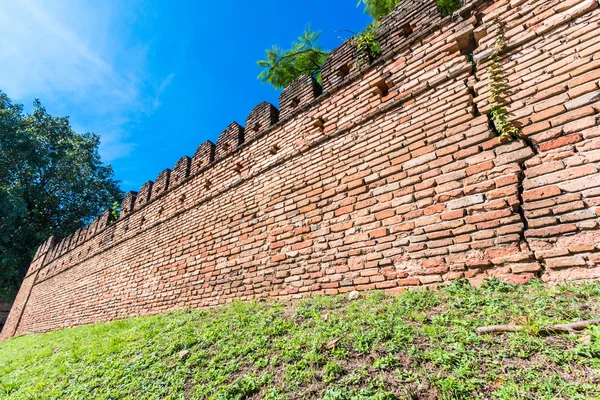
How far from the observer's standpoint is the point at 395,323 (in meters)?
2.05

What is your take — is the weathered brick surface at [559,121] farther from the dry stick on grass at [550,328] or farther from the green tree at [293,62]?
the green tree at [293,62]

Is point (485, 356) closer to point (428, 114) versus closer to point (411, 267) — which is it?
point (411, 267)

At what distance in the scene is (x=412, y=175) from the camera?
2.83m

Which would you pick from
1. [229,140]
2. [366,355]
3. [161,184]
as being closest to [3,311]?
[161,184]

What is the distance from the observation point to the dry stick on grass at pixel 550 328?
1475 millimetres

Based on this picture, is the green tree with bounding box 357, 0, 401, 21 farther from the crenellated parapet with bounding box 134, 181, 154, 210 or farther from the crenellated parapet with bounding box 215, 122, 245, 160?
the crenellated parapet with bounding box 134, 181, 154, 210

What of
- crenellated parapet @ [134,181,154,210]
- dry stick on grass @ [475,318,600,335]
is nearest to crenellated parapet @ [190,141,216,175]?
crenellated parapet @ [134,181,154,210]

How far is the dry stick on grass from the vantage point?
1475 millimetres

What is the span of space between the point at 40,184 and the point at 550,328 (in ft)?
74.1

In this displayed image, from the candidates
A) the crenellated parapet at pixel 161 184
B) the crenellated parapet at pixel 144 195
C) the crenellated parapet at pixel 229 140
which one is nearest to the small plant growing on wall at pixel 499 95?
the crenellated parapet at pixel 229 140

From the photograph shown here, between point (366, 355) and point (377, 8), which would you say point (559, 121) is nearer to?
point (366, 355)

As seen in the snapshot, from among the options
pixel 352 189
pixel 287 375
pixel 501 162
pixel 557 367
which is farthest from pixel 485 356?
pixel 352 189

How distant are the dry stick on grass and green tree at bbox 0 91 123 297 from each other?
1702 cm

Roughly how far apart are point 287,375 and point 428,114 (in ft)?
9.51
